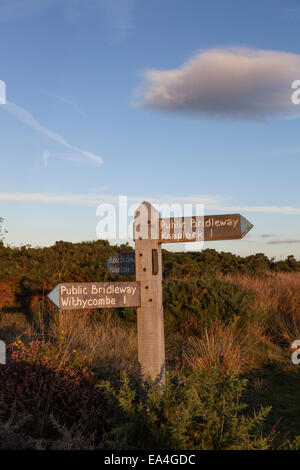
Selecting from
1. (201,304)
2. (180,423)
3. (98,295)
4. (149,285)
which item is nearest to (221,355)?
(201,304)

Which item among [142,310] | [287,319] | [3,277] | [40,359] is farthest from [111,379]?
[3,277]

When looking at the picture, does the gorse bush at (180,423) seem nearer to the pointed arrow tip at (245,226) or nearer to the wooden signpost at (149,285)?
the wooden signpost at (149,285)

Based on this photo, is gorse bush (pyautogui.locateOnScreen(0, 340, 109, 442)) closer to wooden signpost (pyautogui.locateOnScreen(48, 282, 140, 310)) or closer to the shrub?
wooden signpost (pyautogui.locateOnScreen(48, 282, 140, 310))

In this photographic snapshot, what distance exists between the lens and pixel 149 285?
15.4 ft

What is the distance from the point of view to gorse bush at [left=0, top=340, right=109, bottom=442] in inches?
166

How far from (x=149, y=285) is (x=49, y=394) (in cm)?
142

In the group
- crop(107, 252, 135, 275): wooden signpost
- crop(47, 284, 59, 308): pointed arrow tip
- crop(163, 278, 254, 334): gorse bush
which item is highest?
crop(107, 252, 135, 275): wooden signpost

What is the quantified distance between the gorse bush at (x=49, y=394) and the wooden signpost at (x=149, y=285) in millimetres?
659

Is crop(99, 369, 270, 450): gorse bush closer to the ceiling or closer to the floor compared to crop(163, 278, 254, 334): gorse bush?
closer to the floor

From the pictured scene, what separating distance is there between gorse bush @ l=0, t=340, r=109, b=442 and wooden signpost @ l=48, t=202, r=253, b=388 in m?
0.66

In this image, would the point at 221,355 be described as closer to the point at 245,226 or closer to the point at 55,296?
the point at 245,226

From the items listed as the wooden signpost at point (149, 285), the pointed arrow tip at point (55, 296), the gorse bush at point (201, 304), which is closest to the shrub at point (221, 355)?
the gorse bush at point (201, 304)

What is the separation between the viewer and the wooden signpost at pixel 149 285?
15.3ft

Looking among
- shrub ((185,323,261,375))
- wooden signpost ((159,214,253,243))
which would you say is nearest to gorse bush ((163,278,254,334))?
shrub ((185,323,261,375))
